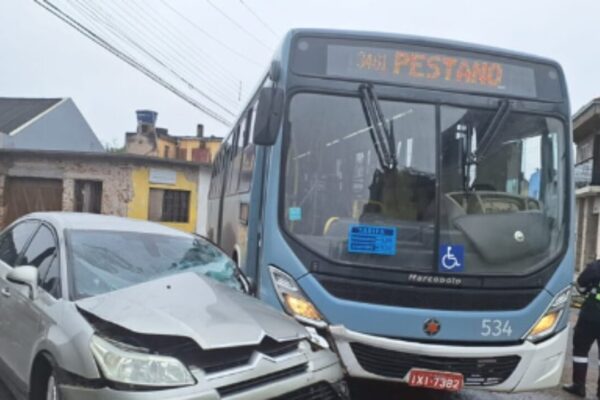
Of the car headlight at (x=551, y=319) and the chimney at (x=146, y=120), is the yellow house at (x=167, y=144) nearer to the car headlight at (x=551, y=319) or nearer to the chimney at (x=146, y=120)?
the chimney at (x=146, y=120)

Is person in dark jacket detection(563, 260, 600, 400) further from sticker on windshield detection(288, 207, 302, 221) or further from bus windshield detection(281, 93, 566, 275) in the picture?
sticker on windshield detection(288, 207, 302, 221)

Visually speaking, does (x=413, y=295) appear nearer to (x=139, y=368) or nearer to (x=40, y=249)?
(x=139, y=368)

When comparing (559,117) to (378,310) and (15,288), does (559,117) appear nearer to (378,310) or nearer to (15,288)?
(378,310)

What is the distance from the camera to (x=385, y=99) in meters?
4.96

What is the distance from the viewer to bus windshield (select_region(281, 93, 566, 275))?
4.75m

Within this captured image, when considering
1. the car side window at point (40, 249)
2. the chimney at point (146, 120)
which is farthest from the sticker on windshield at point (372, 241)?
the chimney at point (146, 120)

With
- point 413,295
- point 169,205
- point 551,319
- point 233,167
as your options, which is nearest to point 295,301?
point 413,295

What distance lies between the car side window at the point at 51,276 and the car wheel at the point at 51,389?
0.51 m

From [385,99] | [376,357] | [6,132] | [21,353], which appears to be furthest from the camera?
[6,132]

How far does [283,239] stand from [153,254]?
1.02 metres

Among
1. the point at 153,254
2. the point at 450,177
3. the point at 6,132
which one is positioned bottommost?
the point at 153,254

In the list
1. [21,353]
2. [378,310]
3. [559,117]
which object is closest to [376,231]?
[378,310]

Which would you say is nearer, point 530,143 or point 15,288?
point 15,288

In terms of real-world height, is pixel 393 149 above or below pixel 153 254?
above
